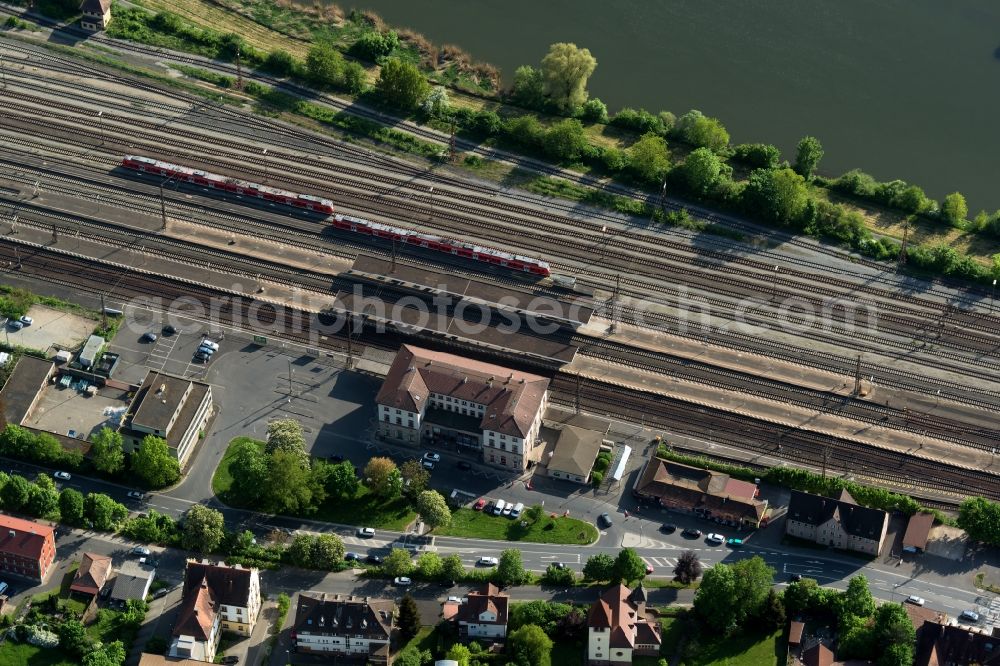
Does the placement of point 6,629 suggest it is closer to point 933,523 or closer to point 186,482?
point 186,482

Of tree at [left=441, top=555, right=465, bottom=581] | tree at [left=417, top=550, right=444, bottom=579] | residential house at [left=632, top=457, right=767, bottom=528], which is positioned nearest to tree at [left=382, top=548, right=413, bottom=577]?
tree at [left=417, top=550, right=444, bottom=579]

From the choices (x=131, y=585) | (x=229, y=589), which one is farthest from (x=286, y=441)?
(x=131, y=585)

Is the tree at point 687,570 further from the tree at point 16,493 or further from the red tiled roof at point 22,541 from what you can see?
the tree at point 16,493

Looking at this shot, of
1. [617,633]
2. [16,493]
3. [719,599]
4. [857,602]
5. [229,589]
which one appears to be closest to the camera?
[617,633]

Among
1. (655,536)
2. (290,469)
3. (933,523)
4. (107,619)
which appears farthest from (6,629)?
(933,523)

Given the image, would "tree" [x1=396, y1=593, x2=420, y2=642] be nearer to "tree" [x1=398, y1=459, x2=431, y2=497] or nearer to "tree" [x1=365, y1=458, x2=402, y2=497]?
"tree" [x1=398, y1=459, x2=431, y2=497]

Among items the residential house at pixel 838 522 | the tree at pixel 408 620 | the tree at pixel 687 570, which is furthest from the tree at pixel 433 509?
the residential house at pixel 838 522

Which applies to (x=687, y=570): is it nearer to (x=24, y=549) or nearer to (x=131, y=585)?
(x=131, y=585)
